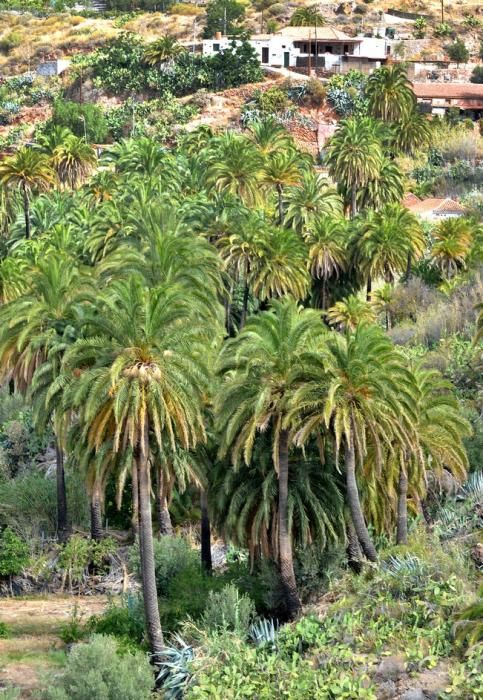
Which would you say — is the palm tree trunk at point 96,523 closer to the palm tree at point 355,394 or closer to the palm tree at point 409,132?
the palm tree at point 355,394

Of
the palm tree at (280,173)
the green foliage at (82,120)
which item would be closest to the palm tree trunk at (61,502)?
the palm tree at (280,173)

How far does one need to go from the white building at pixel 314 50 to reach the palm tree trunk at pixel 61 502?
75.4m

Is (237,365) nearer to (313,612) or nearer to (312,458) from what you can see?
(312,458)

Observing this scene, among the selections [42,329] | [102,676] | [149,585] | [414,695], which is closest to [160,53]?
[42,329]

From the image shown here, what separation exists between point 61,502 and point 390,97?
51774mm

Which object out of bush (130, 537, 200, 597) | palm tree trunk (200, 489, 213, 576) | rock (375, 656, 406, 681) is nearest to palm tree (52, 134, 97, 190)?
bush (130, 537, 200, 597)

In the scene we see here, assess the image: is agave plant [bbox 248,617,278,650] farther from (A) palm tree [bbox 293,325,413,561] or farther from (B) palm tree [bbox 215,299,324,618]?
(A) palm tree [bbox 293,325,413,561]

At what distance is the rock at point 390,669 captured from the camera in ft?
77.4

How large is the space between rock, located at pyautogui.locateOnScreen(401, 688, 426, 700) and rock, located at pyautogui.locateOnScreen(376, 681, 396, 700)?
0.31m

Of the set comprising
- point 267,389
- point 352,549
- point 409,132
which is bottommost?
point 352,549

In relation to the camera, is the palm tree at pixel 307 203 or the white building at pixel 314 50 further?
the white building at pixel 314 50

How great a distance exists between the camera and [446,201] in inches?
2879

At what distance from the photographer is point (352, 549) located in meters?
29.6

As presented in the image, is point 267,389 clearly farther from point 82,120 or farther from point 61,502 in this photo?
point 82,120
